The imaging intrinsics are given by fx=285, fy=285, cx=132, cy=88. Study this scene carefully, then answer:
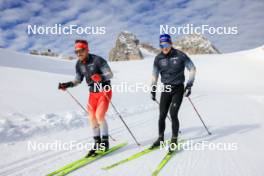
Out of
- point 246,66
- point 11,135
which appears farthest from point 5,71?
point 246,66

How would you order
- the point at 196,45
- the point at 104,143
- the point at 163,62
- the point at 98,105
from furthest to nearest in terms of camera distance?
the point at 196,45 → the point at 163,62 → the point at 104,143 → the point at 98,105

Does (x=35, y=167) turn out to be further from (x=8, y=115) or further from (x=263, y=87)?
(x=263, y=87)

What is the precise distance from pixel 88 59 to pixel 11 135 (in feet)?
10.7

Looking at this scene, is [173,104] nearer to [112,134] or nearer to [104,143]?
[104,143]

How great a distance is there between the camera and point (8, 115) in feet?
32.0

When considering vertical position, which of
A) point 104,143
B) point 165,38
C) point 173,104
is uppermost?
point 165,38

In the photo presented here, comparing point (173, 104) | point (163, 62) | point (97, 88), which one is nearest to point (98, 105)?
point (97, 88)

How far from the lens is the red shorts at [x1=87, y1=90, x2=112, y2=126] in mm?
6004

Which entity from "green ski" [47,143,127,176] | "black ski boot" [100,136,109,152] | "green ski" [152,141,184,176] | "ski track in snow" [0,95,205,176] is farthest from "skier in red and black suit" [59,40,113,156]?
"green ski" [152,141,184,176]

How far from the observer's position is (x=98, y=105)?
6078mm

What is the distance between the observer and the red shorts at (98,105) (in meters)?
6.00

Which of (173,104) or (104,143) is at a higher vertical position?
(173,104)

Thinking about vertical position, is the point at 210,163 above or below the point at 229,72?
below

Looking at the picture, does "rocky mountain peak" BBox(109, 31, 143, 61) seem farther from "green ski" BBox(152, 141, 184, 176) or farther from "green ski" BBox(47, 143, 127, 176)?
"green ski" BBox(152, 141, 184, 176)
